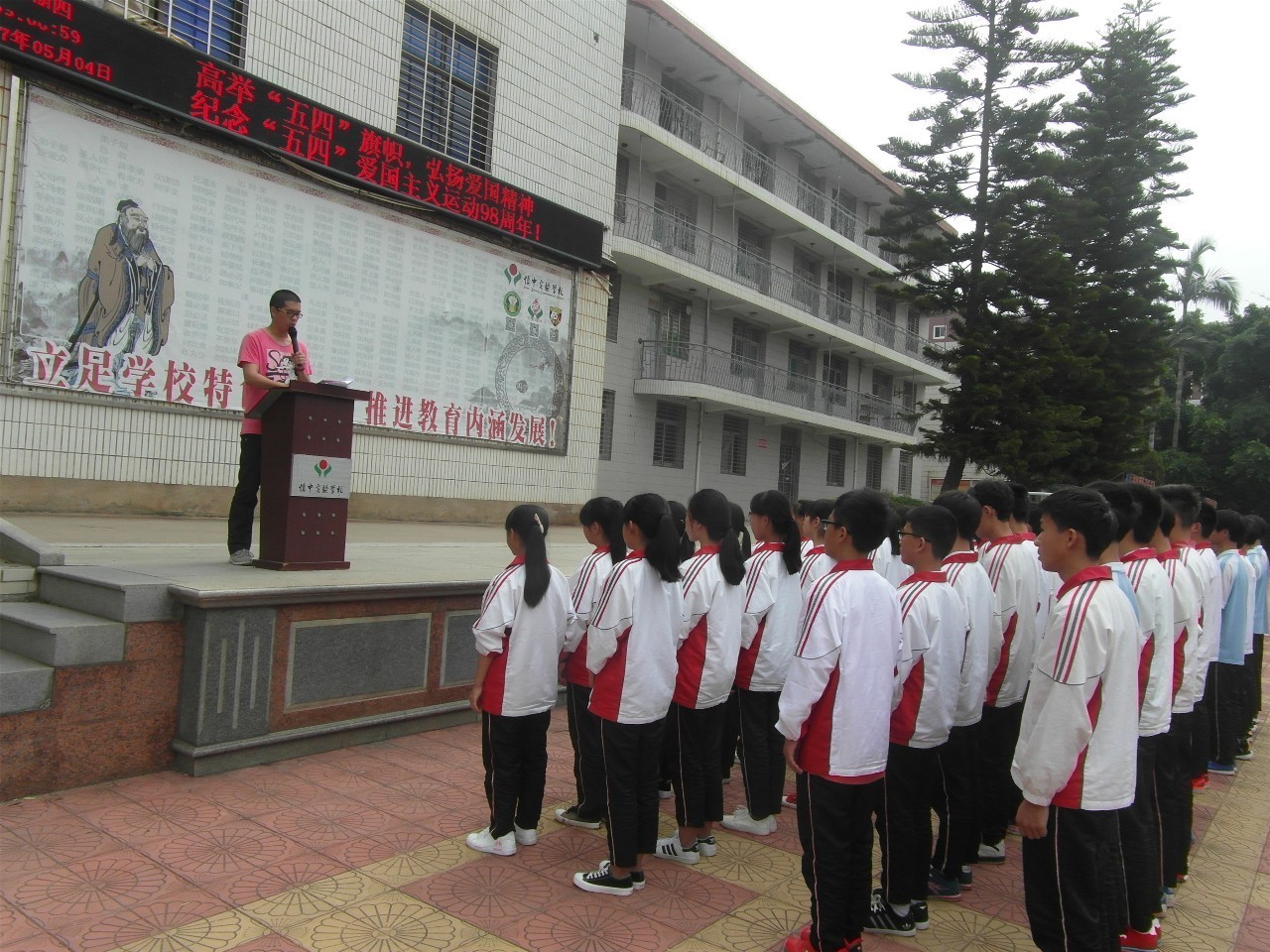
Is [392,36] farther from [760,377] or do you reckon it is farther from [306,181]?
[760,377]

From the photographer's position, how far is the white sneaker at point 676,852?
370 centimetres

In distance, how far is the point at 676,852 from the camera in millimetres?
3734

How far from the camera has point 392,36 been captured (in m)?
10.2

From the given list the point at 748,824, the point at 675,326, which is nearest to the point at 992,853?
the point at 748,824

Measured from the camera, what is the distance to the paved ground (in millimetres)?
2881

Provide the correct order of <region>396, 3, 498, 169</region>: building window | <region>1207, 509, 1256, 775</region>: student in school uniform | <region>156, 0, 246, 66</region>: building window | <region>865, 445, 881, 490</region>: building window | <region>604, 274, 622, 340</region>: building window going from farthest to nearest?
1. <region>865, 445, 881, 490</region>: building window
2. <region>604, 274, 622, 340</region>: building window
3. <region>396, 3, 498, 169</region>: building window
4. <region>156, 0, 246, 66</region>: building window
5. <region>1207, 509, 1256, 775</region>: student in school uniform

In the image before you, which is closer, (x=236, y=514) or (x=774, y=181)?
(x=236, y=514)

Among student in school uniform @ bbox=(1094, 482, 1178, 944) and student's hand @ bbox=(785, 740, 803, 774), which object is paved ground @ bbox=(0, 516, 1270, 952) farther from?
student's hand @ bbox=(785, 740, 803, 774)

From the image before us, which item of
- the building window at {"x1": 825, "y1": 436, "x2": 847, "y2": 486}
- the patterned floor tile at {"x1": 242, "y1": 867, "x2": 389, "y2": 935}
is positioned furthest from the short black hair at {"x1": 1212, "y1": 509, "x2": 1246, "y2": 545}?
the building window at {"x1": 825, "y1": 436, "x2": 847, "y2": 486}

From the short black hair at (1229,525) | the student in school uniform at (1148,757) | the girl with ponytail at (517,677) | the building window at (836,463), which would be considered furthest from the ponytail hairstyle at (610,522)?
the building window at (836,463)

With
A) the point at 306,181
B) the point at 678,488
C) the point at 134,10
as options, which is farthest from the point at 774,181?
the point at 134,10

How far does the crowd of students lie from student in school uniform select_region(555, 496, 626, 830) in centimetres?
1

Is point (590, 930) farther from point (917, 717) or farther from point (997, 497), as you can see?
point (997, 497)

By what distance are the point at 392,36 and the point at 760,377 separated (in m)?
12.1
